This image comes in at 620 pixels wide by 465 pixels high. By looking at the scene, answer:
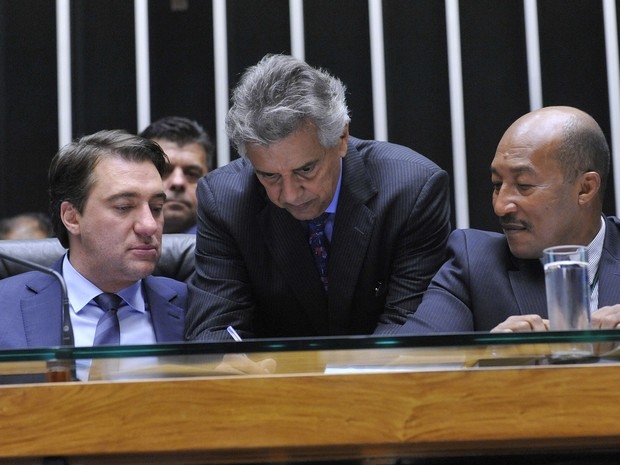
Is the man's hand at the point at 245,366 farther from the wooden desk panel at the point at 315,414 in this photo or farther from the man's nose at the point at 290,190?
the man's nose at the point at 290,190

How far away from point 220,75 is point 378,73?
0.52m

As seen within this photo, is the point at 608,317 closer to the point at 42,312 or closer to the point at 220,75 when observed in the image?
the point at 42,312

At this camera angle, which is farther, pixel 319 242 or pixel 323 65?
pixel 323 65

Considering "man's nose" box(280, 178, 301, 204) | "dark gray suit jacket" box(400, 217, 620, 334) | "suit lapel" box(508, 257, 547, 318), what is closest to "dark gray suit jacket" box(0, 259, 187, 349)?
"man's nose" box(280, 178, 301, 204)

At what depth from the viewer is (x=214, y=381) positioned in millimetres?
1074

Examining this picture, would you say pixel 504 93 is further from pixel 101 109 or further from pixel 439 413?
pixel 439 413

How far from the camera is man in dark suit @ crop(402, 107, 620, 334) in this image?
188 centimetres

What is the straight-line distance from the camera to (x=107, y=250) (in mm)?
2182

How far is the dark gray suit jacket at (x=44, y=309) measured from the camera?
2.00m

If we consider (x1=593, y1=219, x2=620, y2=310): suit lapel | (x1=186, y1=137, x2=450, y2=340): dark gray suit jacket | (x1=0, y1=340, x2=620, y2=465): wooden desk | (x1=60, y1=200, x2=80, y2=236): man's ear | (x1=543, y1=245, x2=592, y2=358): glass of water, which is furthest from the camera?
(x1=60, y1=200, x2=80, y2=236): man's ear

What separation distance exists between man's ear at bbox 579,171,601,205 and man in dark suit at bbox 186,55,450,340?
281 mm

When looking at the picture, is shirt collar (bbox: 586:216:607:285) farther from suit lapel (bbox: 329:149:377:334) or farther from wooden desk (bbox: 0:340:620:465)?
wooden desk (bbox: 0:340:620:465)

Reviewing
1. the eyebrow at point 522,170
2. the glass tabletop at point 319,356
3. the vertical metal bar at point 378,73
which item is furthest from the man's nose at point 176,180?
the glass tabletop at point 319,356

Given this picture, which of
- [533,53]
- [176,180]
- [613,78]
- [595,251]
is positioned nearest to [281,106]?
[595,251]
